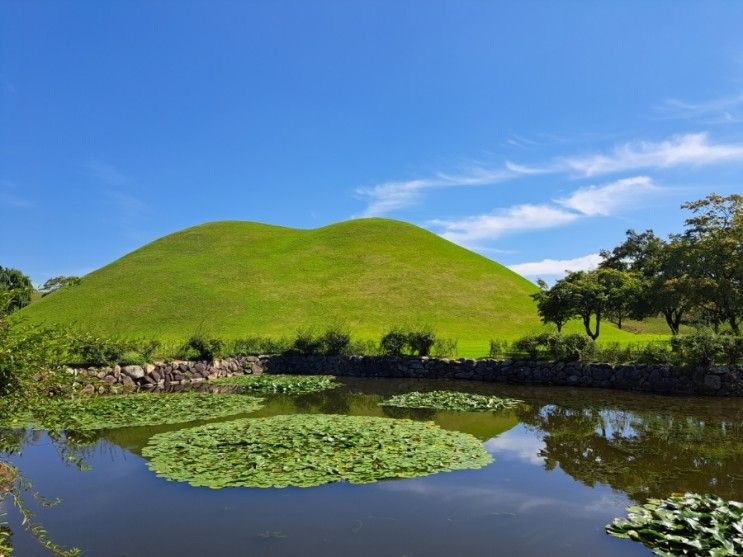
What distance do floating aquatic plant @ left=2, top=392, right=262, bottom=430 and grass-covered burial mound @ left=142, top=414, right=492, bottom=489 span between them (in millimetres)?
2850

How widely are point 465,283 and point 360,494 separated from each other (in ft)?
199

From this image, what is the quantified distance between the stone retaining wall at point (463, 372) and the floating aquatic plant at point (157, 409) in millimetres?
4564

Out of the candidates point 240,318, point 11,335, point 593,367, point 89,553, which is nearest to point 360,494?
point 89,553

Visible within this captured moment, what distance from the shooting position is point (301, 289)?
6719cm

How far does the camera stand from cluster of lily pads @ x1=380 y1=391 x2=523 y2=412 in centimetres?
2150

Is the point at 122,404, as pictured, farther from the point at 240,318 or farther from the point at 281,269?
the point at 281,269

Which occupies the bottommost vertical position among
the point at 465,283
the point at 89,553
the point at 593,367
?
the point at 89,553

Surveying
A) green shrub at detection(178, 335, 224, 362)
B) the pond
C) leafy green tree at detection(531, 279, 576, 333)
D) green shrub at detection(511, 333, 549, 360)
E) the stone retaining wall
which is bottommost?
the pond

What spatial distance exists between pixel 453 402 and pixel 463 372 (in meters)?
10.0

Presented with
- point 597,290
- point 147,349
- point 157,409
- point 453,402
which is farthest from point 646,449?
point 147,349

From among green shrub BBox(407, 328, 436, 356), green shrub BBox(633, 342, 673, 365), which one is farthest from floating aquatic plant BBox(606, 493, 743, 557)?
green shrub BBox(407, 328, 436, 356)

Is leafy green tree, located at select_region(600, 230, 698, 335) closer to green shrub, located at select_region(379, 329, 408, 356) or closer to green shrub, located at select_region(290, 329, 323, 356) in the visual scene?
green shrub, located at select_region(379, 329, 408, 356)

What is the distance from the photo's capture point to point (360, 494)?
34.5 ft

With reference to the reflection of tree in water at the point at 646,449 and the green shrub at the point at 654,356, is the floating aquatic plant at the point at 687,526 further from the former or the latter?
the green shrub at the point at 654,356
